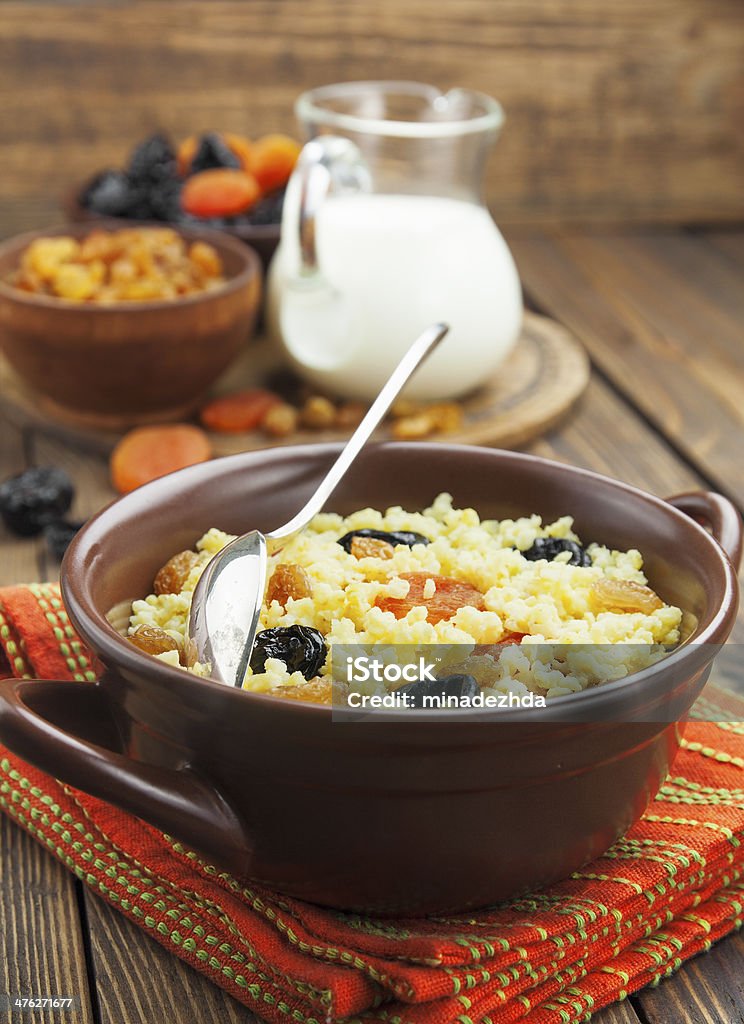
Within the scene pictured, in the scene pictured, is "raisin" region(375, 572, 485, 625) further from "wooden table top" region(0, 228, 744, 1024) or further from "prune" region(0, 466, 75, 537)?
"prune" region(0, 466, 75, 537)

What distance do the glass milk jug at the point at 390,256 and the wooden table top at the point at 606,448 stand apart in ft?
0.59

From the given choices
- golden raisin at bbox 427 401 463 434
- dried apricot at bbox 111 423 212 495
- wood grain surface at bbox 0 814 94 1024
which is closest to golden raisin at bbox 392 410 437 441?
golden raisin at bbox 427 401 463 434

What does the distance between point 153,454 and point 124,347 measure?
15 centimetres

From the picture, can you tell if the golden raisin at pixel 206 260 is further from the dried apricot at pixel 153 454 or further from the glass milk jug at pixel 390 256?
the dried apricot at pixel 153 454

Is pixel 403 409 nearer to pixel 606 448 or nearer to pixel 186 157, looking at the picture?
pixel 606 448

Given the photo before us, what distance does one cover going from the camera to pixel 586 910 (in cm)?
80

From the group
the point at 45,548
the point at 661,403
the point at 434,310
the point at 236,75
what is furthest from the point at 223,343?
the point at 236,75

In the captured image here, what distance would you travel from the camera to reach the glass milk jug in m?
1.60

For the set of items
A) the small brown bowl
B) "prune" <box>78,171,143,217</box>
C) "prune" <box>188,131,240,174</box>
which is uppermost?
"prune" <box>188,131,240,174</box>

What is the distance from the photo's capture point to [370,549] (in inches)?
38.7

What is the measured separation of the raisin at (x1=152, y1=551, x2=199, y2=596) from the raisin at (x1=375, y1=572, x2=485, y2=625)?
0.16m

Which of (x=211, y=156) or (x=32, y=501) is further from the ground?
(x=211, y=156)

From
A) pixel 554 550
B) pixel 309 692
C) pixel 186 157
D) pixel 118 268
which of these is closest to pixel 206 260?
pixel 118 268

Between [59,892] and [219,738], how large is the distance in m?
0.26
